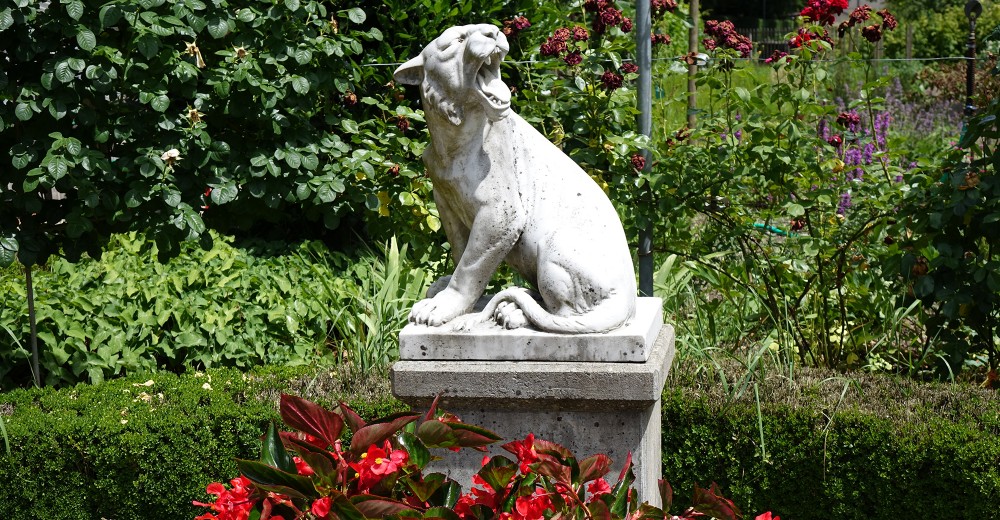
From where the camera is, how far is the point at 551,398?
3180 mm

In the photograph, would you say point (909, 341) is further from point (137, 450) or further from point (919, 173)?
point (137, 450)

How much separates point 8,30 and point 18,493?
6.27 feet

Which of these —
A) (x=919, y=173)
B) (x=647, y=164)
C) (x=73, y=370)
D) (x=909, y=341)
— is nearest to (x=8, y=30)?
(x=73, y=370)

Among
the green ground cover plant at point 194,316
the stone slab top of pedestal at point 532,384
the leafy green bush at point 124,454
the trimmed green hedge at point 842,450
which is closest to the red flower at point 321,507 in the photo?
the stone slab top of pedestal at point 532,384

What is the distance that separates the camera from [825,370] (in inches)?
185

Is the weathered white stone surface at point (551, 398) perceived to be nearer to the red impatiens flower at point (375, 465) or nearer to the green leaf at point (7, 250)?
the red impatiens flower at point (375, 465)

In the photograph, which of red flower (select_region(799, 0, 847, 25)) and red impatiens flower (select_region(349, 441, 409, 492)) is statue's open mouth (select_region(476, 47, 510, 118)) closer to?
red impatiens flower (select_region(349, 441, 409, 492))

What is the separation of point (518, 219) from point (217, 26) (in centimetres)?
209

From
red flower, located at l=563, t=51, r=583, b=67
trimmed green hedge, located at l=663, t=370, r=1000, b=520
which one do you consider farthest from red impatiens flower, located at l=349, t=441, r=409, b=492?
red flower, located at l=563, t=51, r=583, b=67

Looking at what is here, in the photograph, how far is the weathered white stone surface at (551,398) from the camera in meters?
3.14

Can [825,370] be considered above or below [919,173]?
below

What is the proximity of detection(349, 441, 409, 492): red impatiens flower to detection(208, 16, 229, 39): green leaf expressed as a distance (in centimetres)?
276

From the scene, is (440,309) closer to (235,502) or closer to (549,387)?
(549,387)

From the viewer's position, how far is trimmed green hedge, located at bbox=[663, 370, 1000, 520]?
151 inches
